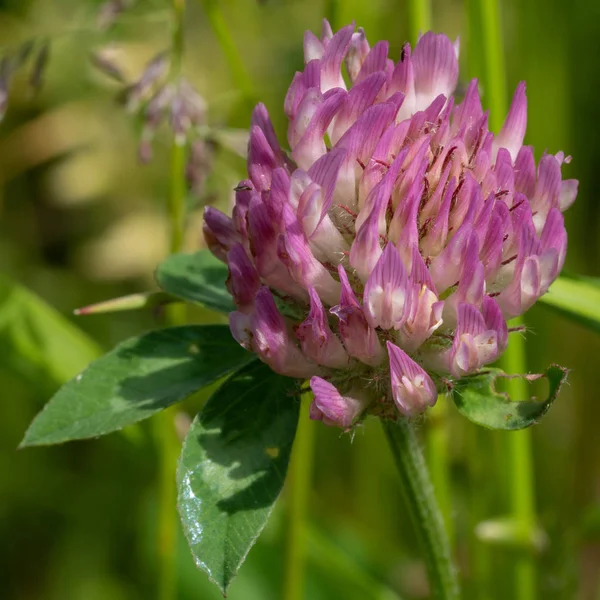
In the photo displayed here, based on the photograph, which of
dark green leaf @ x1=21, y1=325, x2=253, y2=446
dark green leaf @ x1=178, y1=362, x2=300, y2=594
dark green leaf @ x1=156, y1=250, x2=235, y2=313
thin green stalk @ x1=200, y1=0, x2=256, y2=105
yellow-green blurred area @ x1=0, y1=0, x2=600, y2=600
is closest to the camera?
dark green leaf @ x1=178, y1=362, x2=300, y2=594

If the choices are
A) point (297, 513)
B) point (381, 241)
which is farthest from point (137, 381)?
point (297, 513)

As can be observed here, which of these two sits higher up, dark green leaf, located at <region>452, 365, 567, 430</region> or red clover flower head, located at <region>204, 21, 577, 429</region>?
red clover flower head, located at <region>204, 21, 577, 429</region>

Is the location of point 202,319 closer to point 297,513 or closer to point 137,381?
point 297,513

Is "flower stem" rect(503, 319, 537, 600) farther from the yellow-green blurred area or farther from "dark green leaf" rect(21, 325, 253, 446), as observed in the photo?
"dark green leaf" rect(21, 325, 253, 446)

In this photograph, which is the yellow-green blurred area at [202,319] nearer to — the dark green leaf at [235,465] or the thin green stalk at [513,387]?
the thin green stalk at [513,387]

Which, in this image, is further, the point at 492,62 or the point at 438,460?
the point at 438,460

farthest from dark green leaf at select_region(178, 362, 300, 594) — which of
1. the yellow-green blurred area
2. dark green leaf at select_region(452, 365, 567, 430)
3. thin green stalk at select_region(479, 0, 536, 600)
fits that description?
the yellow-green blurred area

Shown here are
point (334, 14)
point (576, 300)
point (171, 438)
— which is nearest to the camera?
point (576, 300)

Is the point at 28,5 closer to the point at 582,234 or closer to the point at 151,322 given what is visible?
the point at 151,322
